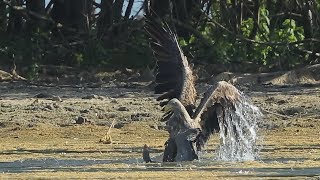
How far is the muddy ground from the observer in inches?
351

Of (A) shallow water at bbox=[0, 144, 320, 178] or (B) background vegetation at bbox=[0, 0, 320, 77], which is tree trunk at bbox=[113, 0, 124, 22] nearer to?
(B) background vegetation at bbox=[0, 0, 320, 77]

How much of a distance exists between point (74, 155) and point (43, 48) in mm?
6832

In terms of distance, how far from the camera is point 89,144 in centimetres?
1159

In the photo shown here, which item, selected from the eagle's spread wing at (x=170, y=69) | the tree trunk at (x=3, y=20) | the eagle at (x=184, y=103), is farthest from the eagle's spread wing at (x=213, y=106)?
the tree trunk at (x=3, y=20)

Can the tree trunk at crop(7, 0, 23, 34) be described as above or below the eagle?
above

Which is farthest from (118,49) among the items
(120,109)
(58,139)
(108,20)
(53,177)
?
(53,177)

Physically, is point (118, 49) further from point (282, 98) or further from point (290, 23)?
point (282, 98)

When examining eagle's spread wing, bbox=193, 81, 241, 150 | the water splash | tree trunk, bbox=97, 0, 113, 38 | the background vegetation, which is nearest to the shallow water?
the water splash

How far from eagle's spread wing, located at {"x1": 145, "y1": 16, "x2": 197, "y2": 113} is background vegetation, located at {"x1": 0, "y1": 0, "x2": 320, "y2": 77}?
589 centimetres

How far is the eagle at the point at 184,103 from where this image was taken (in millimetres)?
9758

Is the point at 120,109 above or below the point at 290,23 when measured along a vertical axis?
below

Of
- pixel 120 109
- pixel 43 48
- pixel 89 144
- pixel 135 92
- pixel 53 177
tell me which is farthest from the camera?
pixel 43 48

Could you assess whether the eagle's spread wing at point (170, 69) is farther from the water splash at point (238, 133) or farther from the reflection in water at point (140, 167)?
the reflection in water at point (140, 167)

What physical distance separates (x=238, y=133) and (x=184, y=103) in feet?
1.88
